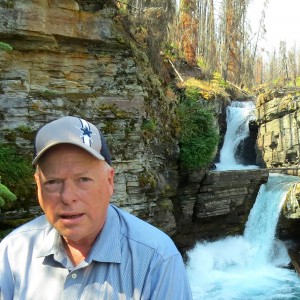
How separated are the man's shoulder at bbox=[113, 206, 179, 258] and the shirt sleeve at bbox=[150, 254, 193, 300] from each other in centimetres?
4

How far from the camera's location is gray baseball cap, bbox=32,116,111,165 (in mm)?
1336

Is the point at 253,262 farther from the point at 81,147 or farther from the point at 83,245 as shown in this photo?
the point at 81,147

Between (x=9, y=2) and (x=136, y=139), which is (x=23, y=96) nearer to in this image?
(x=9, y=2)

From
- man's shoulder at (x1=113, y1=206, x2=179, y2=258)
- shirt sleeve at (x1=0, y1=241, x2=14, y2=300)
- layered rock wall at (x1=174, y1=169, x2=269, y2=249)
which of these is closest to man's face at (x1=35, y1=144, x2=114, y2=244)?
man's shoulder at (x1=113, y1=206, x2=179, y2=258)

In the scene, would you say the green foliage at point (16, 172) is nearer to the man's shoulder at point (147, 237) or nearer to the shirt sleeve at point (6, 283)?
the shirt sleeve at point (6, 283)

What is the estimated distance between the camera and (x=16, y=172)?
24.0ft

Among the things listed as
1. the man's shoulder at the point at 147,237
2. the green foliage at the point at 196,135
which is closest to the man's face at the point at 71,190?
the man's shoulder at the point at 147,237

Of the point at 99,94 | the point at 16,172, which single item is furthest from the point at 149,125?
the point at 16,172

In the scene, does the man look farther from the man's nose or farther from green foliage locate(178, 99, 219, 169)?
green foliage locate(178, 99, 219, 169)

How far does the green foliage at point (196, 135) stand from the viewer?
11.0 m

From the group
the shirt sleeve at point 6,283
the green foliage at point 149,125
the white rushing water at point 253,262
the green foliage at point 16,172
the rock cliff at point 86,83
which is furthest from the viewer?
the white rushing water at point 253,262

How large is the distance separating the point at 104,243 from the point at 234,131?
1938 cm

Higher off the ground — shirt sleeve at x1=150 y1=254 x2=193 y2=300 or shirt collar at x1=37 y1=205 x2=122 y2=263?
shirt collar at x1=37 y1=205 x2=122 y2=263

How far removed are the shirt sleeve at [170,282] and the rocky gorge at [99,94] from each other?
22.1 ft
